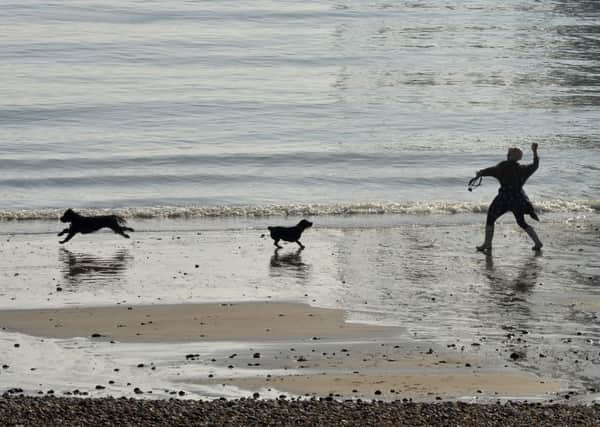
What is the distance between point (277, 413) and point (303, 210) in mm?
11343

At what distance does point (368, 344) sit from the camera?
12539 millimetres

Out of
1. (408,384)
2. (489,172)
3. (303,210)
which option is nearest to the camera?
(408,384)

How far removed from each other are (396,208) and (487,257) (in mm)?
4497

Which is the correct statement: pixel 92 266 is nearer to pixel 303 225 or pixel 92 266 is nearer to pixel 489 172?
pixel 303 225

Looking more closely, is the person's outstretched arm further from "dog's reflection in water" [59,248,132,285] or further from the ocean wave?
"dog's reflection in water" [59,248,132,285]

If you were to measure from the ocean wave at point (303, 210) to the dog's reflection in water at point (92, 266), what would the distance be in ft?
11.0

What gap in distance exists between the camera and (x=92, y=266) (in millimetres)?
16422

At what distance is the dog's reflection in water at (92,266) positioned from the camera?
15625mm

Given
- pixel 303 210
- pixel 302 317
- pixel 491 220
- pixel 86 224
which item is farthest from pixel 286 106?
pixel 302 317

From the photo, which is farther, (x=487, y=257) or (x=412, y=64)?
(x=412, y=64)

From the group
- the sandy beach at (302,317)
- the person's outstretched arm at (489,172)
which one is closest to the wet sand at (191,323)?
the sandy beach at (302,317)

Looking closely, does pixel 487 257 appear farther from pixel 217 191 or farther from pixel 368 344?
pixel 217 191

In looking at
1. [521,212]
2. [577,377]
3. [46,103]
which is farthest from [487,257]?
[46,103]

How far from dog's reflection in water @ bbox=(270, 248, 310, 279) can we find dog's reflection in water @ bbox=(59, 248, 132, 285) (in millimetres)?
1775
